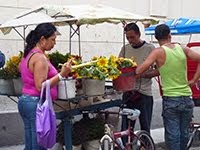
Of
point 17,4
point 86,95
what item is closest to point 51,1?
point 17,4

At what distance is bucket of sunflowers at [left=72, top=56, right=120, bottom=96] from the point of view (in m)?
5.76

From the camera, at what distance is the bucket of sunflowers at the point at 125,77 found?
20.2 ft

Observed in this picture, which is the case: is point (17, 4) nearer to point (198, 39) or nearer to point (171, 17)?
point (171, 17)

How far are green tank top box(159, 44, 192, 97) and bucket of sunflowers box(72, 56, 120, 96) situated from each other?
2.11ft

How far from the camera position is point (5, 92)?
6.25 m

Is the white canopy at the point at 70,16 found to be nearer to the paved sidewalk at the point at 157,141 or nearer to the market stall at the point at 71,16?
the market stall at the point at 71,16

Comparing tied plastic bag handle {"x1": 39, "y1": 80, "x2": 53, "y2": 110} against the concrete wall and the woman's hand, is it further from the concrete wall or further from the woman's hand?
the concrete wall

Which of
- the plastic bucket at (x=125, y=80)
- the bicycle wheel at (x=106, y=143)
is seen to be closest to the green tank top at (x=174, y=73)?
the plastic bucket at (x=125, y=80)

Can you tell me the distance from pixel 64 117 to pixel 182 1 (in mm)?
6615

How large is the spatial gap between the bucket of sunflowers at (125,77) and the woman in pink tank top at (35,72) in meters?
0.88

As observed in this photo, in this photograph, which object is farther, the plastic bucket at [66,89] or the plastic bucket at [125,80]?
the plastic bucket at [125,80]

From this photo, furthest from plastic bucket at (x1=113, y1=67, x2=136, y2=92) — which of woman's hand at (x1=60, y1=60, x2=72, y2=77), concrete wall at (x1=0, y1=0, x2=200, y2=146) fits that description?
concrete wall at (x1=0, y1=0, x2=200, y2=146)

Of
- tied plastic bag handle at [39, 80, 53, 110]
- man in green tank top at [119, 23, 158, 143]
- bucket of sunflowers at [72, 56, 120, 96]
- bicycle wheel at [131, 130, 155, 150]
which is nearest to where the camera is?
tied plastic bag handle at [39, 80, 53, 110]

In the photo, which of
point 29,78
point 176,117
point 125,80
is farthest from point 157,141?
point 29,78
